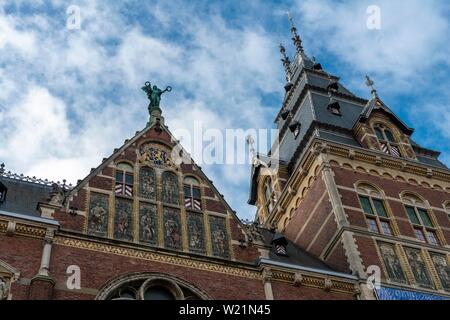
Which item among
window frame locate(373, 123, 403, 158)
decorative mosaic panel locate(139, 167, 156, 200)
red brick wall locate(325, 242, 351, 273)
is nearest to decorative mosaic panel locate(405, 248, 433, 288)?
red brick wall locate(325, 242, 351, 273)

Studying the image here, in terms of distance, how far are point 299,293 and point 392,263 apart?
473 cm

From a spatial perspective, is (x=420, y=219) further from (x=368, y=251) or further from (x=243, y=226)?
(x=243, y=226)

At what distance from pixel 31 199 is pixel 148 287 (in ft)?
18.8

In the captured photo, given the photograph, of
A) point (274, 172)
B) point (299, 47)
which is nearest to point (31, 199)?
point (274, 172)

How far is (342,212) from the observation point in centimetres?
2538

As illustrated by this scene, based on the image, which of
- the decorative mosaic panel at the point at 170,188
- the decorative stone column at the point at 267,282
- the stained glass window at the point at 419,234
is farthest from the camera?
the stained glass window at the point at 419,234

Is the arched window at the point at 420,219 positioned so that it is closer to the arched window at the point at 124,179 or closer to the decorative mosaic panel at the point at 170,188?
the decorative mosaic panel at the point at 170,188

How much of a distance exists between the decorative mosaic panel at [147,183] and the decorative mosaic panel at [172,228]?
779 mm

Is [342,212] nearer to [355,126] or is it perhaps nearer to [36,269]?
[355,126]

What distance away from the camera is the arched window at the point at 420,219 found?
86.6 ft

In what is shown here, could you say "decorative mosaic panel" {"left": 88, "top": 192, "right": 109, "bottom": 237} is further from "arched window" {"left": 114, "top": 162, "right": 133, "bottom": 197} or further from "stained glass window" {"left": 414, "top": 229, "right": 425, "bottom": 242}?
"stained glass window" {"left": 414, "top": 229, "right": 425, "bottom": 242}

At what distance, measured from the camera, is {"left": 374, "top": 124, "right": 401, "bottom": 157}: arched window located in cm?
3062

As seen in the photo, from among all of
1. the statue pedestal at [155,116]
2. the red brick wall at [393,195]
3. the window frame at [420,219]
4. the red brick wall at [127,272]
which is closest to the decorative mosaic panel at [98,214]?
the red brick wall at [127,272]

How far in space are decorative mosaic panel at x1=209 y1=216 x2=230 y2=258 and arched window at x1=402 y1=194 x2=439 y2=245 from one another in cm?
847
